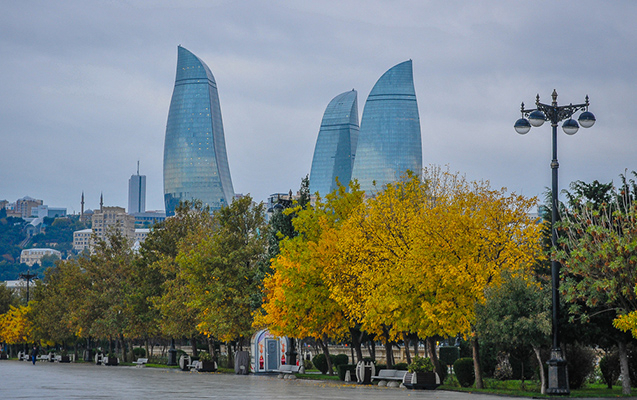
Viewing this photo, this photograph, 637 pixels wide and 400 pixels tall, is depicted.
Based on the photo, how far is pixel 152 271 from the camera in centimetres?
6938

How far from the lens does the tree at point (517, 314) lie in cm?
3019

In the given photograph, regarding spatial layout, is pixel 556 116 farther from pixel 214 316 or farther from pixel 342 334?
pixel 214 316

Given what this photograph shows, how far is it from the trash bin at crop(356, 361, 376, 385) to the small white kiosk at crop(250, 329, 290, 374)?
41.5 feet

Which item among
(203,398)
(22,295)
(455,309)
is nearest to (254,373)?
(455,309)

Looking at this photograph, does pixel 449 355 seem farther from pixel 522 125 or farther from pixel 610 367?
pixel 522 125

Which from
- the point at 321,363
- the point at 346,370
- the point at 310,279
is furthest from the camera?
the point at 321,363

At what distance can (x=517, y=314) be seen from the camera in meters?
30.9

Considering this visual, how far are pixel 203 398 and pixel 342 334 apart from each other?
65.0 feet

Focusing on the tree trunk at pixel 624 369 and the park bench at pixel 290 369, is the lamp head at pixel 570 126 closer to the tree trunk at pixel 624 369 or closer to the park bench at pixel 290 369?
the tree trunk at pixel 624 369

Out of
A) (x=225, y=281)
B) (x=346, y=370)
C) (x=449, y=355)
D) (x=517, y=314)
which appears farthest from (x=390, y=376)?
(x=225, y=281)

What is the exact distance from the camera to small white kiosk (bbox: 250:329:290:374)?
53250mm

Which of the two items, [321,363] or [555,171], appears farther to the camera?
[321,363]

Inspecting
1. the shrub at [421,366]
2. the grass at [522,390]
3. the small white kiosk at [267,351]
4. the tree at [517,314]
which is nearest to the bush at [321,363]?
the small white kiosk at [267,351]

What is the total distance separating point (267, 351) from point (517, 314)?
26180mm
